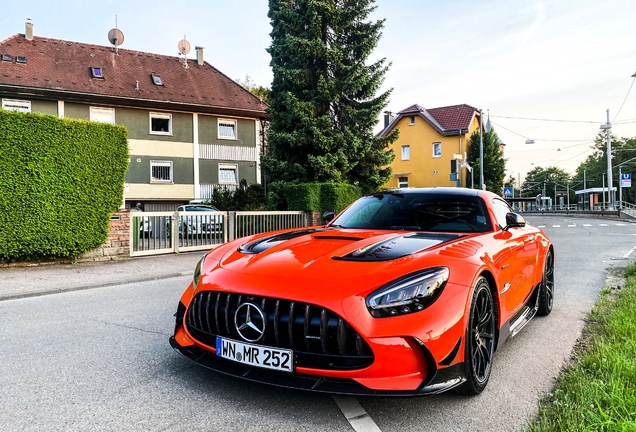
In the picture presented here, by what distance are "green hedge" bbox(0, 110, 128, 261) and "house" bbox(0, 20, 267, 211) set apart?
16.1 m

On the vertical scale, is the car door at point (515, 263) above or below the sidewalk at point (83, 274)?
above

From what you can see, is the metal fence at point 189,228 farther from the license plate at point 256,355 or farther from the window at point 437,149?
the window at point 437,149

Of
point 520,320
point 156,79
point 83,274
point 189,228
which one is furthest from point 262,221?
point 156,79

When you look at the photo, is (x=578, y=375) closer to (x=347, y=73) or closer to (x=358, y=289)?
(x=358, y=289)

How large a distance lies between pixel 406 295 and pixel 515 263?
174cm

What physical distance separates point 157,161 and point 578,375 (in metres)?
27.3

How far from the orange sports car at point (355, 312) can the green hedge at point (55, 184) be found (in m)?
7.39

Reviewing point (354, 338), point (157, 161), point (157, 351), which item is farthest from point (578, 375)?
point (157, 161)

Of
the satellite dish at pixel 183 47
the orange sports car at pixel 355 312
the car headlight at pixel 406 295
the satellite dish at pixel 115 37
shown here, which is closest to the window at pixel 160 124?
the satellite dish at pixel 115 37

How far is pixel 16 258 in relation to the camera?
30.3ft

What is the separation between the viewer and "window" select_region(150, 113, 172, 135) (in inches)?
1089

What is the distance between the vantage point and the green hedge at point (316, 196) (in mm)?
16469

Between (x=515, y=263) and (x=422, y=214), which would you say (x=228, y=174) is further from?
(x=515, y=263)

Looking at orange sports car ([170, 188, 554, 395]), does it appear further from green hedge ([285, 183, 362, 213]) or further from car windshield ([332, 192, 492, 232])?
green hedge ([285, 183, 362, 213])
